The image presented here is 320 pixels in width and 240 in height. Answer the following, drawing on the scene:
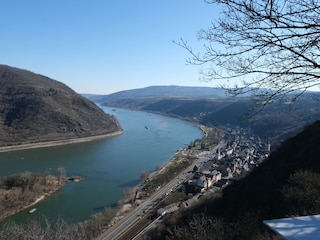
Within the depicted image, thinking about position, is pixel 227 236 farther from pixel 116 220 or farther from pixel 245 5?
pixel 116 220

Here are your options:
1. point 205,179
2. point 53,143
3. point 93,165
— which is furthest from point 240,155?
point 53,143

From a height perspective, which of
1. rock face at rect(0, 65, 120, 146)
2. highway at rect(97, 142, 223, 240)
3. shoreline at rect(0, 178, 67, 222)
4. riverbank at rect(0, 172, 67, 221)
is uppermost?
rock face at rect(0, 65, 120, 146)

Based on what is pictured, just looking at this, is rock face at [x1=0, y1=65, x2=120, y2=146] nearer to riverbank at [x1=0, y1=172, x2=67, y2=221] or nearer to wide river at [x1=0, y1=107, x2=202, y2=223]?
wide river at [x1=0, y1=107, x2=202, y2=223]

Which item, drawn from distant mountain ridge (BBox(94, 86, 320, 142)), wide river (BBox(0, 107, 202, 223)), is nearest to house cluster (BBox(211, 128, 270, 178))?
A: distant mountain ridge (BBox(94, 86, 320, 142))

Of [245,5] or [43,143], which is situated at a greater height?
[245,5]

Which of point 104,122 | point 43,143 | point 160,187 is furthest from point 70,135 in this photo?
point 160,187

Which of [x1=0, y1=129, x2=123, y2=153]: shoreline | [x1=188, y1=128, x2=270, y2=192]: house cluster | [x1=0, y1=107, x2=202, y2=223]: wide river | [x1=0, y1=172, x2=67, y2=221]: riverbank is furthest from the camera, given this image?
[x1=0, y1=129, x2=123, y2=153]: shoreline
